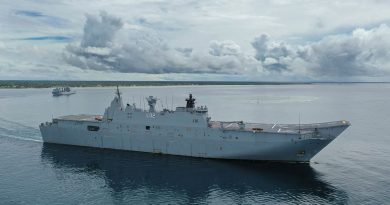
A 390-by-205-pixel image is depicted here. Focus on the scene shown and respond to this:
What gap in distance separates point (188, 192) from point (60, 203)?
1222 centimetres

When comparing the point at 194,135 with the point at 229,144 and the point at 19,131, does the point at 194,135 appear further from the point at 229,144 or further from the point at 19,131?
the point at 19,131

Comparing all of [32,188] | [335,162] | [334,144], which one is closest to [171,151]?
[32,188]

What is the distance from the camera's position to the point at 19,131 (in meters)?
68.9

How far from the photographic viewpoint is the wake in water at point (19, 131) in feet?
208

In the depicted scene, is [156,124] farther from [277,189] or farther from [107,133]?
[277,189]

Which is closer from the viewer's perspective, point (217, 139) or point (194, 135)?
point (217, 139)

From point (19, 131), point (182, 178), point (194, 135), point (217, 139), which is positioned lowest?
point (182, 178)

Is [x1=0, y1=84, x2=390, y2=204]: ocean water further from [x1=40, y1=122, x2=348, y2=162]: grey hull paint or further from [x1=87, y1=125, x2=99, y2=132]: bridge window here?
[x1=87, y1=125, x2=99, y2=132]: bridge window

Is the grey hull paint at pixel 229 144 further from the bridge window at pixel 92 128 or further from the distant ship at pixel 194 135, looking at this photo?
the bridge window at pixel 92 128

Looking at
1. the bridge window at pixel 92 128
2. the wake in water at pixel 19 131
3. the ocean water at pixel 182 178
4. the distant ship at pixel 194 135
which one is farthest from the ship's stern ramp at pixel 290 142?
the wake in water at pixel 19 131

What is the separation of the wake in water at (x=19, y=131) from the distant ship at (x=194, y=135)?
11018mm

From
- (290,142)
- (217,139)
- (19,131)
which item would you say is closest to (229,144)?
(217,139)

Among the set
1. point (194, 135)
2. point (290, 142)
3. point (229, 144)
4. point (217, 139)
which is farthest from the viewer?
point (194, 135)

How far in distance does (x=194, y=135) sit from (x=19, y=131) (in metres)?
40.5
